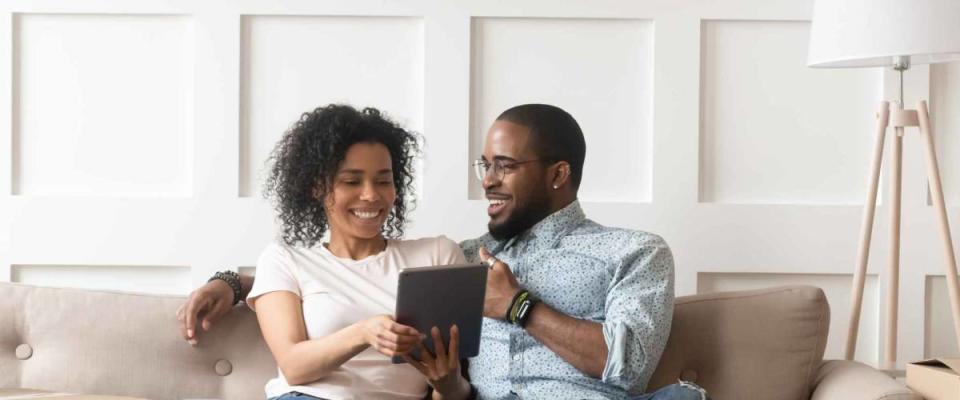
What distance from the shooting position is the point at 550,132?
217 cm

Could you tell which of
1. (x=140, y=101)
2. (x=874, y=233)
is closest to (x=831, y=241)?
(x=874, y=233)

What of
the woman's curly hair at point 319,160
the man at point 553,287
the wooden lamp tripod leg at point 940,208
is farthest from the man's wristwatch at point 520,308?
the wooden lamp tripod leg at point 940,208

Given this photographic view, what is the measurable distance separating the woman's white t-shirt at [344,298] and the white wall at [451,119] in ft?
1.79

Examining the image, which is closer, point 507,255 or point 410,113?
point 507,255

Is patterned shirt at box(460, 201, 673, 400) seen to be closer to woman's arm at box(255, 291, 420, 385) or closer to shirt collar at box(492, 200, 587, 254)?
shirt collar at box(492, 200, 587, 254)

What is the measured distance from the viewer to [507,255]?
221cm

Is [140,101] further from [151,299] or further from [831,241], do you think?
[831,241]

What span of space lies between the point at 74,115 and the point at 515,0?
1.14 metres

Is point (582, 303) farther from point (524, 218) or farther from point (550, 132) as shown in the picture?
point (550, 132)

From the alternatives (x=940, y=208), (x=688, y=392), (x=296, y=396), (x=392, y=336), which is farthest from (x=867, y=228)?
(x=296, y=396)

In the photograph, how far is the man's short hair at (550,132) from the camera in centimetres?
216

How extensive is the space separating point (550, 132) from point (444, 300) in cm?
55

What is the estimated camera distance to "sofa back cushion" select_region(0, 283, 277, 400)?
85.4 inches

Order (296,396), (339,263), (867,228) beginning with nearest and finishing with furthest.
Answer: (296,396) → (339,263) → (867,228)
